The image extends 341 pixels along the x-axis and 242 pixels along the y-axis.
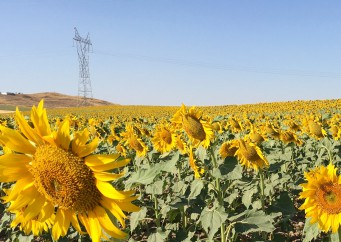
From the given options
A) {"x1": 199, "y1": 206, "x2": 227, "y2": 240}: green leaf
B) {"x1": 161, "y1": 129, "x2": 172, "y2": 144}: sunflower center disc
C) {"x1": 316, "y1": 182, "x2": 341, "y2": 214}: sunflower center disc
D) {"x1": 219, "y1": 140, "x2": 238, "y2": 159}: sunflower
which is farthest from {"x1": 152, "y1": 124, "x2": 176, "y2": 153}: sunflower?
{"x1": 316, "y1": 182, "x2": 341, "y2": 214}: sunflower center disc

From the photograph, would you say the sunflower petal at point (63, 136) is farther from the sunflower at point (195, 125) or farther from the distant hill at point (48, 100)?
the distant hill at point (48, 100)

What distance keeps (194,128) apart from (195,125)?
32 millimetres

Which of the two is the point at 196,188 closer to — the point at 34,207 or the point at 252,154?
the point at 252,154

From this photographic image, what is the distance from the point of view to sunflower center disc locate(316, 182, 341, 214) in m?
3.24

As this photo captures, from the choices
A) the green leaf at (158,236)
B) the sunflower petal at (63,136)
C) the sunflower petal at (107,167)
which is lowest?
the green leaf at (158,236)

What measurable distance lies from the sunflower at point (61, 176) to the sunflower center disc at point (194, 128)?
1958mm

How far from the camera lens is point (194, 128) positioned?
355 cm

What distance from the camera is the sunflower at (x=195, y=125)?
11.7 feet

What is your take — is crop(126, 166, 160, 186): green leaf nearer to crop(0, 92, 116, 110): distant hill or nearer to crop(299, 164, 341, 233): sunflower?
crop(299, 164, 341, 233): sunflower

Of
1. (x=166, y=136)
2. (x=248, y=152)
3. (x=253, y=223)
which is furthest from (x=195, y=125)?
(x=166, y=136)

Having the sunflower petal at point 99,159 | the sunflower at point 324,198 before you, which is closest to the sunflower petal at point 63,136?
the sunflower petal at point 99,159

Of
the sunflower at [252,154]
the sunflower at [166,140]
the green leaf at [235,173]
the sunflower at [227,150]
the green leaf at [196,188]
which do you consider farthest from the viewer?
the sunflower at [166,140]

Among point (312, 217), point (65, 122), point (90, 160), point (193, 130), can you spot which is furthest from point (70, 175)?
point (312, 217)

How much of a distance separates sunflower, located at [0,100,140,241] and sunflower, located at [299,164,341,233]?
2.19m
